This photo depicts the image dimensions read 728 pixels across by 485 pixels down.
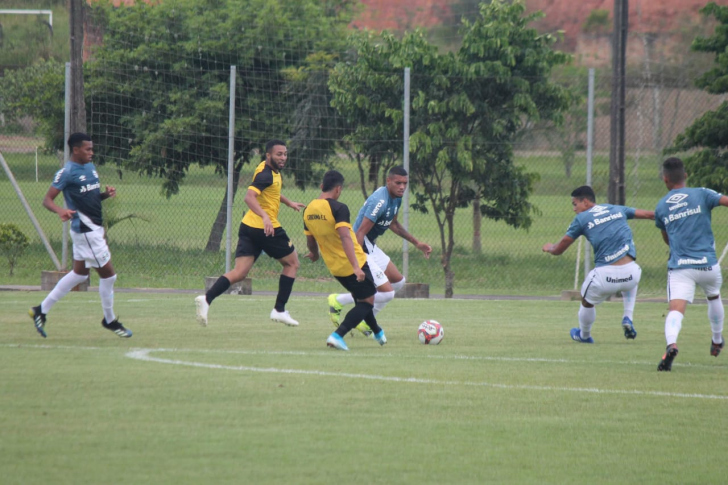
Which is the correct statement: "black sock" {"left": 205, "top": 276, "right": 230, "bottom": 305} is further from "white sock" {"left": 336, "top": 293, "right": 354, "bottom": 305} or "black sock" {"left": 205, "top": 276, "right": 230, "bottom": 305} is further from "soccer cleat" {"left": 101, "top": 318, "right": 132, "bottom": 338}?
"white sock" {"left": 336, "top": 293, "right": 354, "bottom": 305}

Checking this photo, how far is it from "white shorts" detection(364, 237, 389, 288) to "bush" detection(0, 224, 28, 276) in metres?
12.1

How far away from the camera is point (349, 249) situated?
9.27m

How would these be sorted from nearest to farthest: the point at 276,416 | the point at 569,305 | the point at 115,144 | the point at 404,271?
1. the point at 276,416
2. the point at 569,305
3. the point at 404,271
4. the point at 115,144

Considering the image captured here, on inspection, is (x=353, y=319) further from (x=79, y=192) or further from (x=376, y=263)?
(x=79, y=192)

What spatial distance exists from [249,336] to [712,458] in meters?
5.92

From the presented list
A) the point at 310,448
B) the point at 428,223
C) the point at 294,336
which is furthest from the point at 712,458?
the point at 428,223

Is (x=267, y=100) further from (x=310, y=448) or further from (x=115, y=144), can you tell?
(x=310, y=448)

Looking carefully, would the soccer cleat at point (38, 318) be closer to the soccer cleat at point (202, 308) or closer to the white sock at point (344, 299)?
the soccer cleat at point (202, 308)

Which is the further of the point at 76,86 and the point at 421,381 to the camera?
the point at 76,86

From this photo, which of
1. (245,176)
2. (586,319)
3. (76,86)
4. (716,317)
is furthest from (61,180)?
(245,176)

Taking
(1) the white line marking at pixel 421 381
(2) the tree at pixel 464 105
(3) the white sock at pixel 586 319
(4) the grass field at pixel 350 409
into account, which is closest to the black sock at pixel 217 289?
(4) the grass field at pixel 350 409

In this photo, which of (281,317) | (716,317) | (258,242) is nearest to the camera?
(716,317)

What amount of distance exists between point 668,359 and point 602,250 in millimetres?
2598

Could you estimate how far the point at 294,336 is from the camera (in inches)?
421
